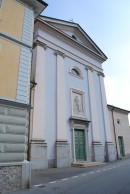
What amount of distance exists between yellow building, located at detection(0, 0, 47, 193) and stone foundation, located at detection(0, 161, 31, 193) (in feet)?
0.09

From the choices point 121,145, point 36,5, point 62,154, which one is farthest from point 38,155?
point 121,145

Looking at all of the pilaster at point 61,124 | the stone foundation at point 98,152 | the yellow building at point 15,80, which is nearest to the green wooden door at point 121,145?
the stone foundation at point 98,152

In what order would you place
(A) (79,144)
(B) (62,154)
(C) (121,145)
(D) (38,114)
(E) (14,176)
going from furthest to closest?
(C) (121,145)
(A) (79,144)
(B) (62,154)
(D) (38,114)
(E) (14,176)

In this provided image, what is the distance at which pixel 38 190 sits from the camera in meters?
5.47

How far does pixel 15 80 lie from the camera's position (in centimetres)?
657

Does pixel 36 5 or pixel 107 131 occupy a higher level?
pixel 36 5

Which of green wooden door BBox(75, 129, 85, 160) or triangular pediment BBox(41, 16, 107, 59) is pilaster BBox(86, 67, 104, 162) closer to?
green wooden door BBox(75, 129, 85, 160)

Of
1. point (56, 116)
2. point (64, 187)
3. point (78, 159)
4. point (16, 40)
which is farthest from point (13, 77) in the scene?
point (78, 159)

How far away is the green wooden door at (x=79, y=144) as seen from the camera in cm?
1344

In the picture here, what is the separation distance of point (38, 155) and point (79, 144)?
4.51 meters

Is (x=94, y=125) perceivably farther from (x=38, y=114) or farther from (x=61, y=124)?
(x=38, y=114)

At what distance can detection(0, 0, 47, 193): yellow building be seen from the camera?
18.7 feet

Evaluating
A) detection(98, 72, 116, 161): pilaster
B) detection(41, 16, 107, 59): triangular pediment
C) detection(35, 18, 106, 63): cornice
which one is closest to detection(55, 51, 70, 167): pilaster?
detection(35, 18, 106, 63): cornice

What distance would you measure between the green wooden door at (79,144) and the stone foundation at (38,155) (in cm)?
345
